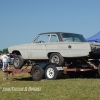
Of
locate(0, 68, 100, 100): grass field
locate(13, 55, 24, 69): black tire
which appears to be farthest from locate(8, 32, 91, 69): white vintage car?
locate(0, 68, 100, 100): grass field

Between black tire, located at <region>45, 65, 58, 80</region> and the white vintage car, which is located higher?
the white vintage car

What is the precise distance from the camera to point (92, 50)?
1034cm

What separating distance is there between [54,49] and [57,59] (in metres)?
0.42

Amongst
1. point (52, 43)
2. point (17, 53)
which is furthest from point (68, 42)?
point (17, 53)

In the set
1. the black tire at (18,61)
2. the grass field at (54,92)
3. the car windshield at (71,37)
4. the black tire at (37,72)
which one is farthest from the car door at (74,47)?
the black tire at (18,61)

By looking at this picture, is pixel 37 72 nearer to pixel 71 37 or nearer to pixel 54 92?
pixel 71 37

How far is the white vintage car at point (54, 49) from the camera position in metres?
10.6

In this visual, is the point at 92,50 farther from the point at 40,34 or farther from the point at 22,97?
the point at 22,97

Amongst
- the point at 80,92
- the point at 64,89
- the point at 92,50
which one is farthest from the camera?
the point at 92,50

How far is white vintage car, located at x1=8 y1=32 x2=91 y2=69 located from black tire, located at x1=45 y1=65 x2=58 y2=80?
0.91 feet

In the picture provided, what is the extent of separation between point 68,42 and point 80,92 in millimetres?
3618

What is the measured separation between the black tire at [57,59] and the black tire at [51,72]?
26cm

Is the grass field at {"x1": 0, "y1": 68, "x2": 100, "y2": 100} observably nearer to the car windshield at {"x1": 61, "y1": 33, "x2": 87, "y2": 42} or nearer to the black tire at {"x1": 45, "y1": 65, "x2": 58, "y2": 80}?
the black tire at {"x1": 45, "y1": 65, "x2": 58, "y2": 80}

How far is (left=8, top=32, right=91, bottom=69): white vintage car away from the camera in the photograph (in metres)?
10.6
